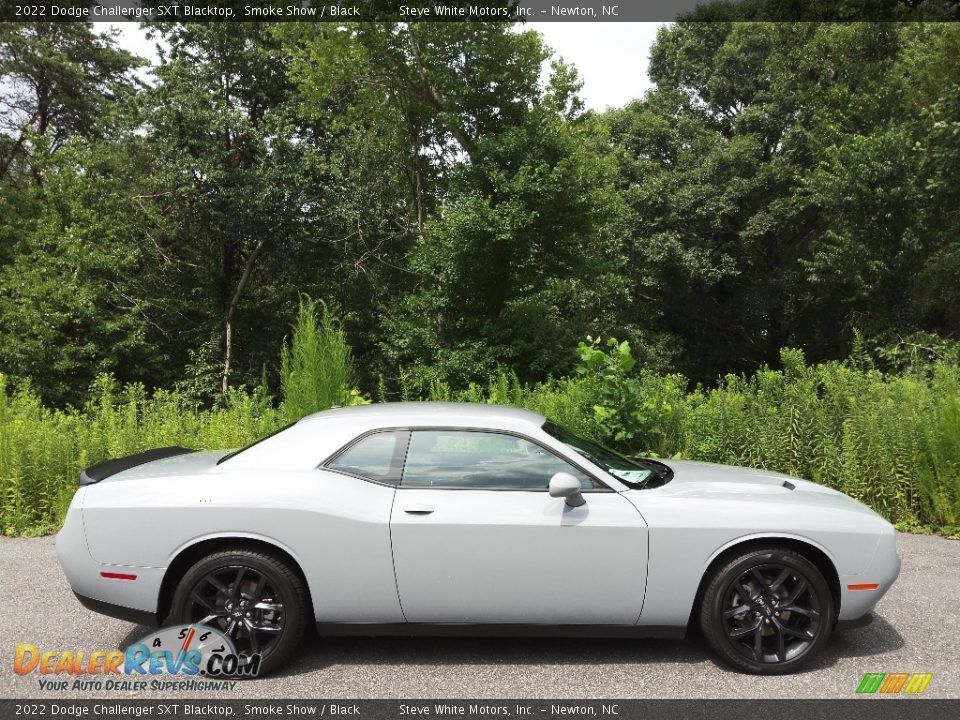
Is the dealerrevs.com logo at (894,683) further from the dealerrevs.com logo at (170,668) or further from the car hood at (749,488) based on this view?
the dealerrevs.com logo at (170,668)

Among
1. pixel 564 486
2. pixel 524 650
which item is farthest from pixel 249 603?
pixel 564 486

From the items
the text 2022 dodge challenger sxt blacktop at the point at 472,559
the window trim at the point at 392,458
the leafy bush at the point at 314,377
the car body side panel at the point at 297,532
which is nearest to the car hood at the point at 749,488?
the text 2022 dodge challenger sxt blacktop at the point at 472,559

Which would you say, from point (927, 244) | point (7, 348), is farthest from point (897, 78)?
point (7, 348)

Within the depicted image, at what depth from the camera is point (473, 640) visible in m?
4.43

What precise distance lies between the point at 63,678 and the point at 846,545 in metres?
4.40

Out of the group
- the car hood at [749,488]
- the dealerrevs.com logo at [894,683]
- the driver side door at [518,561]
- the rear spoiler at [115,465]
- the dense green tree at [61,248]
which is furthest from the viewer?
the dense green tree at [61,248]

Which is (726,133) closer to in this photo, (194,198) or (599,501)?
(194,198)

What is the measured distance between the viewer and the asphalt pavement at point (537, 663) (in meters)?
3.72

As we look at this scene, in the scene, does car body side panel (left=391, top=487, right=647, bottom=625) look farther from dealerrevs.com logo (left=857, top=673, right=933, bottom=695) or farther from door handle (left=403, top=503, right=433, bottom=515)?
dealerrevs.com logo (left=857, top=673, right=933, bottom=695)

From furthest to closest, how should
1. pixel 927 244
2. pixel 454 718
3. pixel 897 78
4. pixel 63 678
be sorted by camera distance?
pixel 897 78 → pixel 927 244 → pixel 63 678 → pixel 454 718

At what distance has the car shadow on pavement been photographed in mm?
4082

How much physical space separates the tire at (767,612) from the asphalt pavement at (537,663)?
→ 12cm

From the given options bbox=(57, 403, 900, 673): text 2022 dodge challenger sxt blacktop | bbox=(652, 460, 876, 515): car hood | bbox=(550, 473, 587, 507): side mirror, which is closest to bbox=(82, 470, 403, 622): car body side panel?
bbox=(57, 403, 900, 673): text 2022 dodge challenger sxt blacktop

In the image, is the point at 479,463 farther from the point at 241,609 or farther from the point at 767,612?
the point at 767,612
